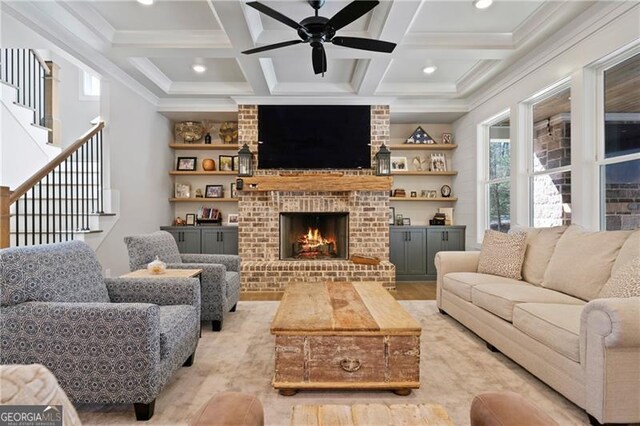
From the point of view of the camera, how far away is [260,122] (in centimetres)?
510

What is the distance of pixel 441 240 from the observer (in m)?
5.39

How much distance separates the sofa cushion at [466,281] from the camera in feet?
9.98

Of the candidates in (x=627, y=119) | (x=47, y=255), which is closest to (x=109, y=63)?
(x=47, y=255)

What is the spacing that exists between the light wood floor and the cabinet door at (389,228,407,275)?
9.9 inches

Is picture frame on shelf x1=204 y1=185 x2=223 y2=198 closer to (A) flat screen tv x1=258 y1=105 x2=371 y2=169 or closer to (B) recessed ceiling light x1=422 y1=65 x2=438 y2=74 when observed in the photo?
(A) flat screen tv x1=258 y1=105 x2=371 y2=169

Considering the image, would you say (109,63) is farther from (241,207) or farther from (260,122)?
(241,207)

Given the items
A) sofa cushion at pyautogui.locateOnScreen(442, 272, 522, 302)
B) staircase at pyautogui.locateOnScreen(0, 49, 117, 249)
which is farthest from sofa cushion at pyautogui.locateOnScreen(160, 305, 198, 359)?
sofa cushion at pyautogui.locateOnScreen(442, 272, 522, 302)

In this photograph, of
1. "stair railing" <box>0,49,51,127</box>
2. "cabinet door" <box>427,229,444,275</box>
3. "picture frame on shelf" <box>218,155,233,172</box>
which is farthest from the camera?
"picture frame on shelf" <box>218,155,233,172</box>

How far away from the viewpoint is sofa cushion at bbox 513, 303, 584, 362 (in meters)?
1.85

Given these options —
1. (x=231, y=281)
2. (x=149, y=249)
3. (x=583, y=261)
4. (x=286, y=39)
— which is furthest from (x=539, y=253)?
(x=149, y=249)

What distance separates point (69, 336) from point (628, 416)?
2802 mm

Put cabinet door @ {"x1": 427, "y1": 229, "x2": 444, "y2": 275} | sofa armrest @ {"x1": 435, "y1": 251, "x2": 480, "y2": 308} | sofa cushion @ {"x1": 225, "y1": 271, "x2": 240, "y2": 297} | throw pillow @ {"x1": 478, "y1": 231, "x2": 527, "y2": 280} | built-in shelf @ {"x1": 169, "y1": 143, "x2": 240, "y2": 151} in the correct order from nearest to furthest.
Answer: throw pillow @ {"x1": 478, "y1": 231, "x2": 527, "y2": 280} < sofa cushion @ {"x1": 225, "y1": 271, "x2": 240, "y2": 297} < sofa armrest @ {"x1": 435, "y1": 251, "x2": 480, "y2": 308} < cabinet door @ {"x1": 427, "y1": 229, "x2": 444, "y2": 275} < built-in shelf @ {"x1": 169, "y1": 143, "x2": 240, "y2": 151}

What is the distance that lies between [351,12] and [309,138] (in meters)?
2.67

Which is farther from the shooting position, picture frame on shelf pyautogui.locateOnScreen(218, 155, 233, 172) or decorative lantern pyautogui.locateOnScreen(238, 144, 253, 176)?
picture frame on shelf pyautogui.locateOnScreen(218, 155, 233, 172)
